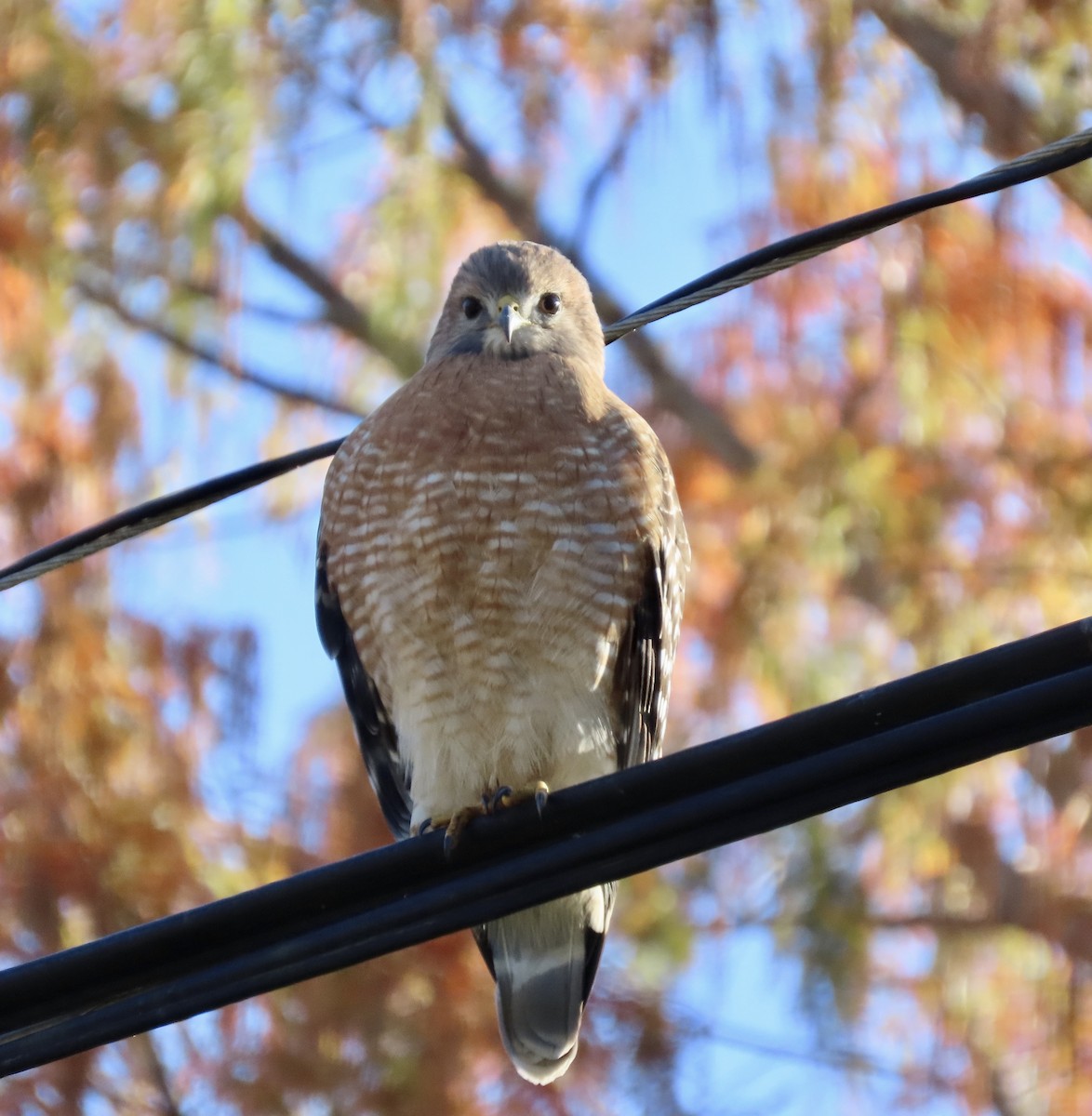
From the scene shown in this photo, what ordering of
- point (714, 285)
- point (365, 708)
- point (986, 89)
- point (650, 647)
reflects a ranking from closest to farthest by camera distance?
1. point (714, 285)
2. point (650, 647)
3. point (365, 708)
4. point (986, 89)

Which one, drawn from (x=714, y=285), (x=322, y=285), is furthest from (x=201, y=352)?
(x=714, y=285)

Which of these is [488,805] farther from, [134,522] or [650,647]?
[134,522]

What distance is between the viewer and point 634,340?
8.25 metres

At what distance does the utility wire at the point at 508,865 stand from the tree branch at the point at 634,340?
511 cm

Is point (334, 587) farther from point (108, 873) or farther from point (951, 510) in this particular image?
point (951, 510)

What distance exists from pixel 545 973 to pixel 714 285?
1834 millimetres

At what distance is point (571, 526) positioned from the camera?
12.5ft

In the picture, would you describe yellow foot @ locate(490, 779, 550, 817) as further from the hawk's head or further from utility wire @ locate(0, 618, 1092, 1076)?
the hawk's head

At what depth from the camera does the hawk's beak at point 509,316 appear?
14.7 ft

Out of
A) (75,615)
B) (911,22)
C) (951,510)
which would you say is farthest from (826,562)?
(75,615)

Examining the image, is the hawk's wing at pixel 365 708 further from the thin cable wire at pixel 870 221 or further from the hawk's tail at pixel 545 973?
the thin cable wire at pixel 870 221

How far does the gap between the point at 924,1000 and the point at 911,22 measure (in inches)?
144

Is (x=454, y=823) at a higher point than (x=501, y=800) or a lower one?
lower

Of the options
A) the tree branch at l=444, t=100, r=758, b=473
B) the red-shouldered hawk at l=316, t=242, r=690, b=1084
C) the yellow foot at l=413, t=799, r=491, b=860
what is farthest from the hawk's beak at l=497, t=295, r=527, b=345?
the tree branch at l=444, t=100, r=758, b=473
